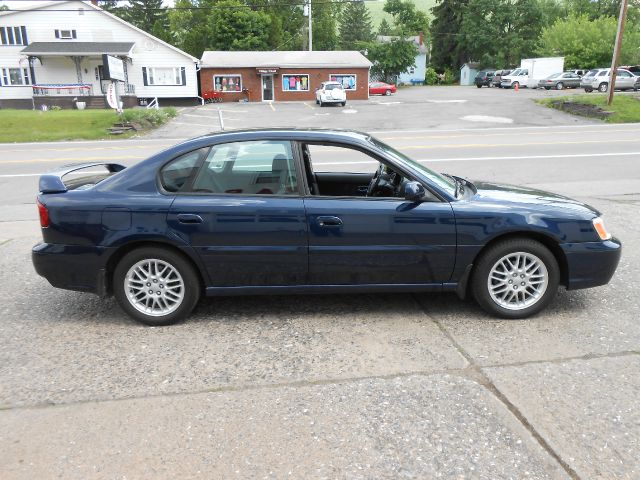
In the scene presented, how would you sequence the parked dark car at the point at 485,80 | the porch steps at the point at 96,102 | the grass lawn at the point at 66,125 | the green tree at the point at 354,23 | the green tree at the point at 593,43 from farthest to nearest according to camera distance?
the green tree at the point at 354,23, the parked dark car at the point at 485,80, the green tree at the point at 593,43, the porch steps at the point at 96,102, the grass lawn at the point at 66,125

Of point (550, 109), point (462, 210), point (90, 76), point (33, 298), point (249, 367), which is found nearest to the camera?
point (249, 367)

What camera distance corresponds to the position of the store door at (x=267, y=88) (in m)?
46.8

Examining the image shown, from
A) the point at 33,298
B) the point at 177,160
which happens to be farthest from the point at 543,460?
the point at 33,298

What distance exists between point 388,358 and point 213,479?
156 centimetres

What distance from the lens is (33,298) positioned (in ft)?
16.7

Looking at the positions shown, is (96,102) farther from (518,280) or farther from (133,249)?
(518,280)

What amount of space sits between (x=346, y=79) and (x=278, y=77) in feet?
18.9

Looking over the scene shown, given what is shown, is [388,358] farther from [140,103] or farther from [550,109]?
[140,103]

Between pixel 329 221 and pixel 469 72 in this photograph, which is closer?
pixel 329 221

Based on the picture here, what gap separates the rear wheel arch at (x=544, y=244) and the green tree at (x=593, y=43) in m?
59.0

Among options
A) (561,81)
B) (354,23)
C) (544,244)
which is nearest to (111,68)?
(544,244)

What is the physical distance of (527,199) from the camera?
14.8ft

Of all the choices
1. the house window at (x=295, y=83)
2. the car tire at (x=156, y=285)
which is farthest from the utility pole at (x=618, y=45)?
the car tire at (x=156, y=285)

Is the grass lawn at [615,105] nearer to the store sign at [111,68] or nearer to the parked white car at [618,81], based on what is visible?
the parked white car at [618,81]
